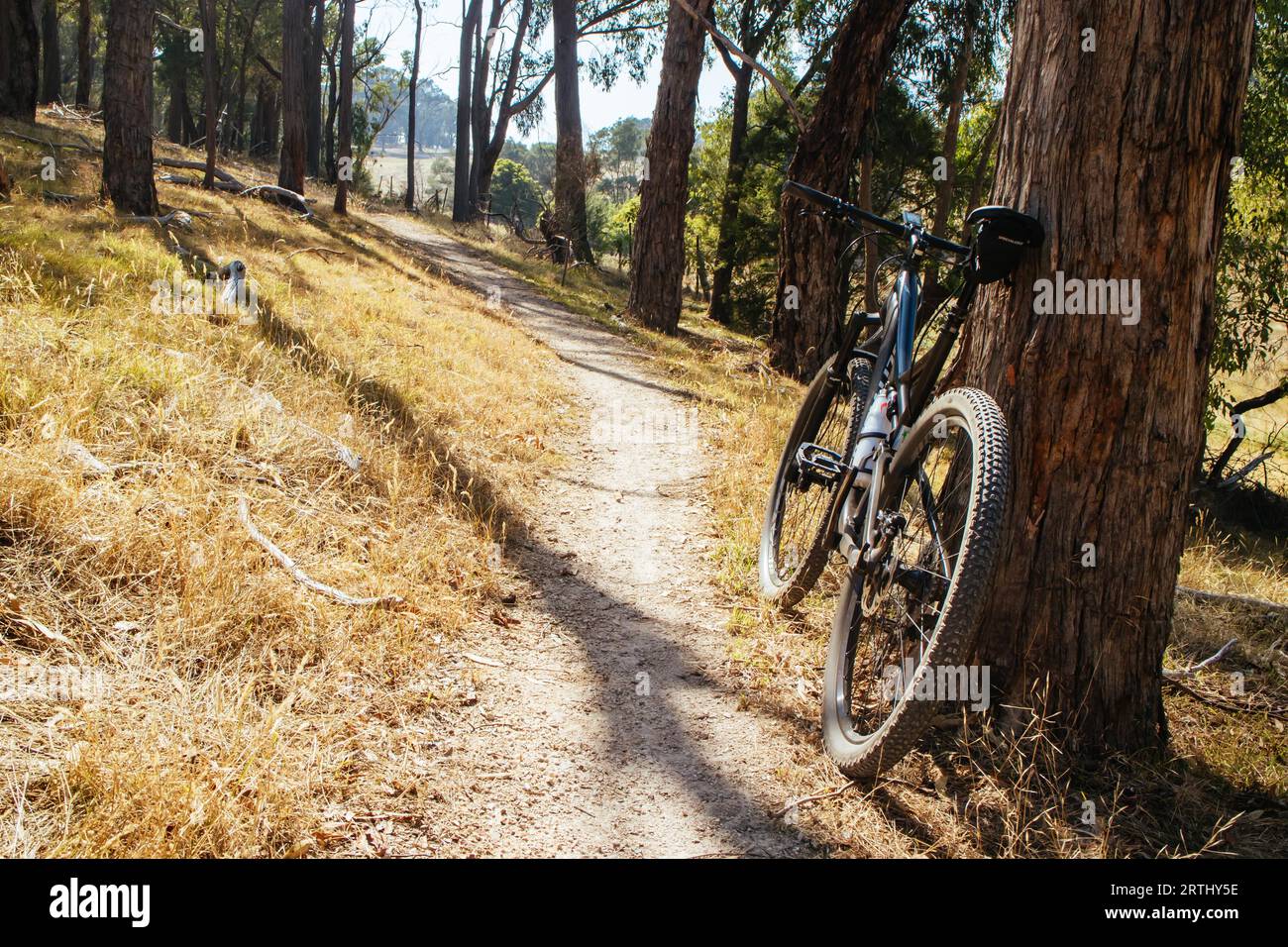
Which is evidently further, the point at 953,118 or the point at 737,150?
the point at 737,150

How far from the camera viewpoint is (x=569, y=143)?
20859mm

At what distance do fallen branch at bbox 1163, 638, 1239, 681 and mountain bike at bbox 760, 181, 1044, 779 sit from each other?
1.05 m

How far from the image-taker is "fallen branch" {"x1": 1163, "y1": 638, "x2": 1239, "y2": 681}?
3.57 metres

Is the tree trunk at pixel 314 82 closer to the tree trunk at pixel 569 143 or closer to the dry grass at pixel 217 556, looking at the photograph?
the tree trunk at pixel 569 143

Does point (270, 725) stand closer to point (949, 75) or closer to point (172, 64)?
point (949, 75)

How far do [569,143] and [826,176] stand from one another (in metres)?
12.7

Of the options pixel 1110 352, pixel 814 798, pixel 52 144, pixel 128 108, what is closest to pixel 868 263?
pixel 1110 352

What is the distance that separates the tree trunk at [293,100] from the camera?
1659 cm

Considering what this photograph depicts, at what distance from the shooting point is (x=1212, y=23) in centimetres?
284

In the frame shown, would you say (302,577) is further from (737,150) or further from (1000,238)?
(737,150)

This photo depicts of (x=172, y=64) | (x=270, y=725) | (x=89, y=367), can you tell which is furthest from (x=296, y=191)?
(x=172, y=64)

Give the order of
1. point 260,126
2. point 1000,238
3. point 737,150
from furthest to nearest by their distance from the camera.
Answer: point 260,126
point 737,150
point 1000,238

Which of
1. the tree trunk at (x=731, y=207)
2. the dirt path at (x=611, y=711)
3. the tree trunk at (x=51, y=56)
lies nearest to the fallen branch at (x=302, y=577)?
the dirt path at (x=611, y=711)

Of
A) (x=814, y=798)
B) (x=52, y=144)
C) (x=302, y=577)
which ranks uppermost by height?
(x=52, y=144)
